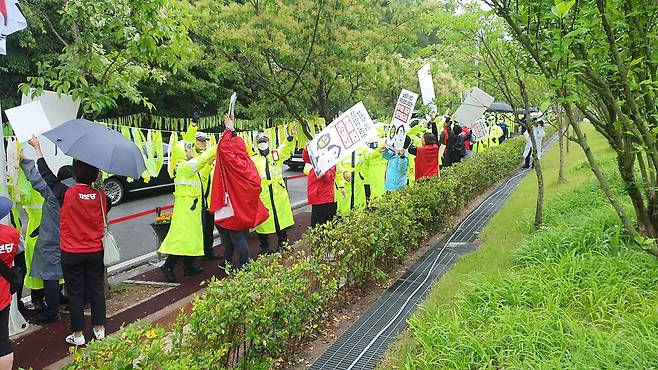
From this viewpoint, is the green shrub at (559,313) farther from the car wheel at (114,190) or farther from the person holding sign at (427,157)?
the car wheel at (114,190)

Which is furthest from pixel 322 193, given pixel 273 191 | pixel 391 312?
pixel 391 312

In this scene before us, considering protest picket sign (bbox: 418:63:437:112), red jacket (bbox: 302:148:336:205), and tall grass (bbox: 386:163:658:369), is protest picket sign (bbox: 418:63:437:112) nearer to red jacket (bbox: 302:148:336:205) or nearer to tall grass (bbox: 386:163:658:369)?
red jacket (bbox: 302:148:336:205)

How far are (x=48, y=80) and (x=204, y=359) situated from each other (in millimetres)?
3508

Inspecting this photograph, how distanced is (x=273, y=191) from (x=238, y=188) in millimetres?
1473

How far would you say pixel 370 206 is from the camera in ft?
20.8

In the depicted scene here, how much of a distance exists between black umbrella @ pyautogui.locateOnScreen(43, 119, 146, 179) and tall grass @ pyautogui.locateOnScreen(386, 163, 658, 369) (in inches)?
98.8

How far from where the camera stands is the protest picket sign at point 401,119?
26.4 feet

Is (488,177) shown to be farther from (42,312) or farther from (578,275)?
(42,312)

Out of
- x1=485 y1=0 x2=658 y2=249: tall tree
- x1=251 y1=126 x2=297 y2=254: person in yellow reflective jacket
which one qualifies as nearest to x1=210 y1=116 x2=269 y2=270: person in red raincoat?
x1=251 y1=126 x2=297 y2=254: person in yellow reflective jacket

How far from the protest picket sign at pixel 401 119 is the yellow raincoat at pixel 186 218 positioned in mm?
3335

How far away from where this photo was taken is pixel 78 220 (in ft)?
14.4

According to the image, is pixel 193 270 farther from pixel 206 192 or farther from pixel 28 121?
pixel 28 121

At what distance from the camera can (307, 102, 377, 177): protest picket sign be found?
21.1ft

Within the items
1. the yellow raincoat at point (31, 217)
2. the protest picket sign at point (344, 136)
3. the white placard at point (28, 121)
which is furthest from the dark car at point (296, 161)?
the white placard at point (28, 121)
